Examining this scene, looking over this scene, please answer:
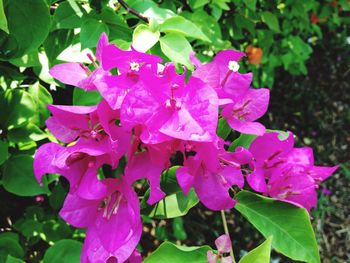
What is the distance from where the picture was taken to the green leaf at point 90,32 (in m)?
0.73

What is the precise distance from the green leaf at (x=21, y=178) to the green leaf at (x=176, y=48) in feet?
1.16

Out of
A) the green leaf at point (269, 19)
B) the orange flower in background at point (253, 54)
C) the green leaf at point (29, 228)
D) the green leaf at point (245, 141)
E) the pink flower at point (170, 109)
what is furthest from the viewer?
the orange flower in background at point (253, 54)

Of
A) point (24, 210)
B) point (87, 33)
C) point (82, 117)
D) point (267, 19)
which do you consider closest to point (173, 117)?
point (82, 117)

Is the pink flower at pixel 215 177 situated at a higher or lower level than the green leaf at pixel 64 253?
higher

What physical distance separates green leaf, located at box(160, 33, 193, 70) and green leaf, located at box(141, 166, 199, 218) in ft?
0.56

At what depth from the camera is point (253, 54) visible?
191 cm

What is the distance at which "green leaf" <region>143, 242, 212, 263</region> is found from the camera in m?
0.59

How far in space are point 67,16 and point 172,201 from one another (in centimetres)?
37

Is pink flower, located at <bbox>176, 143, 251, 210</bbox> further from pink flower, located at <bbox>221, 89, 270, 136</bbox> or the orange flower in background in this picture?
the orange flower in background

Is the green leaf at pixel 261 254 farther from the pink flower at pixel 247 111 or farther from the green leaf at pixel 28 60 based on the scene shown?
the green leaf at pixel 28 60

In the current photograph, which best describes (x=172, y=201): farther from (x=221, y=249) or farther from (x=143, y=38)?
(x=143, y=38)

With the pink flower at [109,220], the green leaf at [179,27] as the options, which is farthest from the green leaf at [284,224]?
the green leaf at [179,27]

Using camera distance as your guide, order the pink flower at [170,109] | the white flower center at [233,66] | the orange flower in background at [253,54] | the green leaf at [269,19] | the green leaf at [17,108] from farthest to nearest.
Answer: the orange flower in background at [253,54] → the green leaf at [269,19] → the green leaf at [17,108] → the white flower center at [233,66] → the pink flower at [170,109]

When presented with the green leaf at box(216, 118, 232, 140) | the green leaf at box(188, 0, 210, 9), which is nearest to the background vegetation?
the green leaf at box(188, 0, 210, 9)
